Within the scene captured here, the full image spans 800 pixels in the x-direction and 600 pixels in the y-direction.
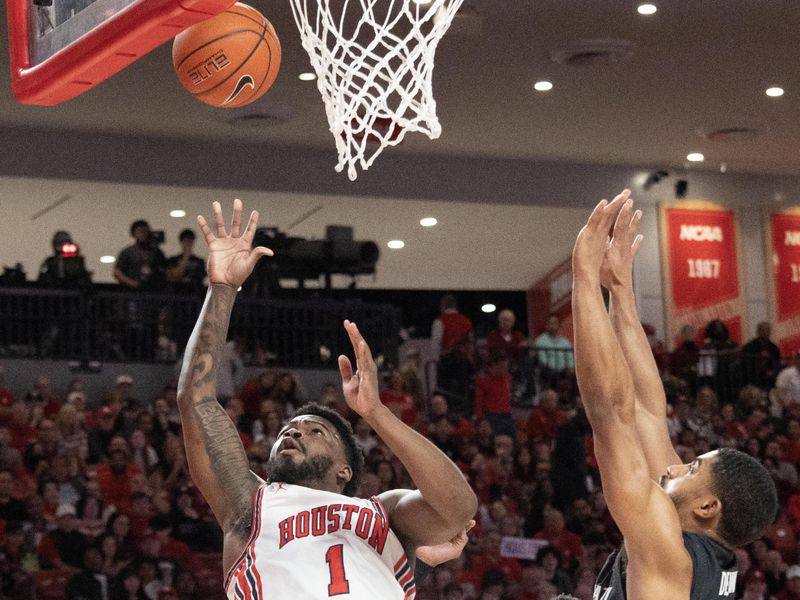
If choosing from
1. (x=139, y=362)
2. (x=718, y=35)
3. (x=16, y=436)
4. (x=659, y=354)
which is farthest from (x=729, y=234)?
(x=16, y=436)

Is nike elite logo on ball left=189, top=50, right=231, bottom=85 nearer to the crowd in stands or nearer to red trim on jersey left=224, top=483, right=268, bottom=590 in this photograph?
red trim on jersey left=224, top=483, right=268, bottom=590

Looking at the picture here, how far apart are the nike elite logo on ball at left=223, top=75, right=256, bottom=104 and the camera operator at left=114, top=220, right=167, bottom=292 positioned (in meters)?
8.59

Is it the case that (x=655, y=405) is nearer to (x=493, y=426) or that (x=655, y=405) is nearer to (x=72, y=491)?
(x=72, y=491)

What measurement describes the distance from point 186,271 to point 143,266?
0.45 meters

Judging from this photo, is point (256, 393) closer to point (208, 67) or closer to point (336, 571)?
point (208, 67)

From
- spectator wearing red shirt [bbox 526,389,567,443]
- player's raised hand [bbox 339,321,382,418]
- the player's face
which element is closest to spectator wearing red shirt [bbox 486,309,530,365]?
spectator wearing red shirt [bbox 526,389,567,443]

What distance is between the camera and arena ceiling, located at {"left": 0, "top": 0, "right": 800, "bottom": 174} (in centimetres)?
1191

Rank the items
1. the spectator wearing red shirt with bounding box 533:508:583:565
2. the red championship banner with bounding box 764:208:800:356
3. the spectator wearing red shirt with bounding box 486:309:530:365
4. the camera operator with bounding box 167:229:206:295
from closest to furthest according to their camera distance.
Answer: the spectator wearing red shirt with bounding box 533:508:583:565 → the camera operator with bounding box 167:229:206:295 → the spectator wearing red shirt with bounding box 486:309:530:365 → the red championship banner with bounding box 764:208:800:356

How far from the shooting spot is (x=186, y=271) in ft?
45.6

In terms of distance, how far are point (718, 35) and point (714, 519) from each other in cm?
972

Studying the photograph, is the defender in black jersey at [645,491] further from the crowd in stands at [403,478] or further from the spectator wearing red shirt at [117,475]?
the spectator wearing red shirt at [117,475]

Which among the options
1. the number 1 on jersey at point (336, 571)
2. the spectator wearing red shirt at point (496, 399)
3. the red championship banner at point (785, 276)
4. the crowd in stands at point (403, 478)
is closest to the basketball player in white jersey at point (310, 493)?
the number 1 on jersey at point (336, 571)

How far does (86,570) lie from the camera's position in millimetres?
8500

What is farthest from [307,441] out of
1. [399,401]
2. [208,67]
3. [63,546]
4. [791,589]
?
[399,401]
